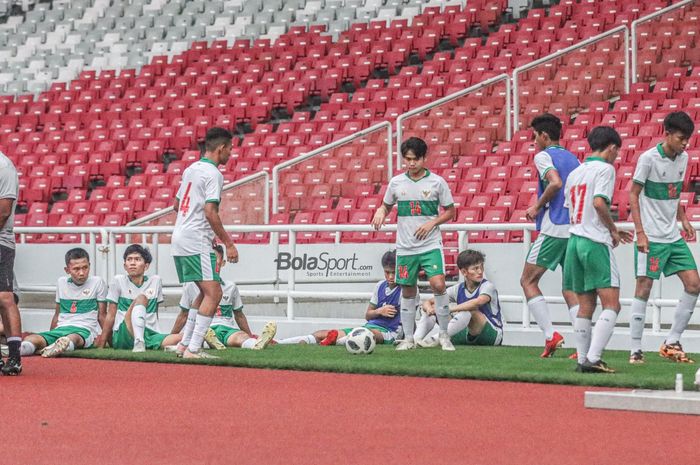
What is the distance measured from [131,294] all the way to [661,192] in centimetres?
492

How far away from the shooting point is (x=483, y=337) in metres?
12.0

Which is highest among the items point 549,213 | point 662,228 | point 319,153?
point 319,153

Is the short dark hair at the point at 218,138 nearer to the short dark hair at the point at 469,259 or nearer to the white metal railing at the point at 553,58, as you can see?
the short dark hair at the point at 469,259

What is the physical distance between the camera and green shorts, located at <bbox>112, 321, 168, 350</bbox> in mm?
12156

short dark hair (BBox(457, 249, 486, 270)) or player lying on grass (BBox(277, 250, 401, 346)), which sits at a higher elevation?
short dark hair (BBox(457, 249, 486, 270))

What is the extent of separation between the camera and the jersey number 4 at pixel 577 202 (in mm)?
8945

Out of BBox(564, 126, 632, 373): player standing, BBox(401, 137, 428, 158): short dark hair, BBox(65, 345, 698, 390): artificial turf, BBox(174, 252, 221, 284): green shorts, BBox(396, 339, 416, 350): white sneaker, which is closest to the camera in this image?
BBox(65, 345, 698, 390): artificial turf

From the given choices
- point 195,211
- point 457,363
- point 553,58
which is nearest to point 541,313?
point 457,363

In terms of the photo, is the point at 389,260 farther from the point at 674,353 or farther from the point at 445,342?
the point at 674,353

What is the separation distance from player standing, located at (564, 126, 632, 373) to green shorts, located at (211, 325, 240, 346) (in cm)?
410

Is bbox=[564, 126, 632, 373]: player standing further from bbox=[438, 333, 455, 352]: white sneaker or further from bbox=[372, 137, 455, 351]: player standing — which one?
bbox=[438, 333, 455, 352]: white sneaker

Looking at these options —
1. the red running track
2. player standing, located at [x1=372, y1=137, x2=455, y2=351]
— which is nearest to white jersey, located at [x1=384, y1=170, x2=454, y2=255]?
player standing, located at [x1=372, y1=137, x2=455, y2=351]

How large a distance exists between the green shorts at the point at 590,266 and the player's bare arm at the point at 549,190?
1359mm

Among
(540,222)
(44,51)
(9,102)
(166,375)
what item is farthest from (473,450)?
(44,51)
